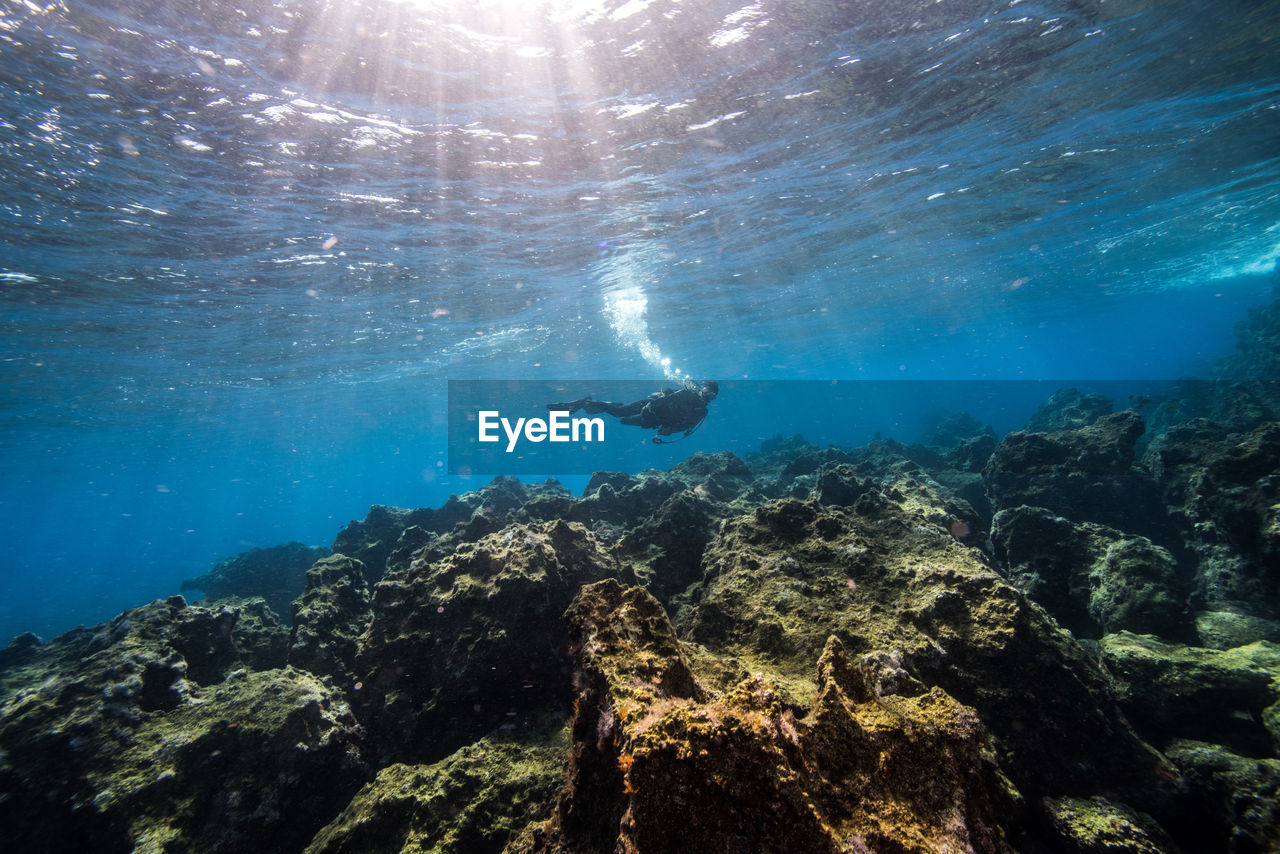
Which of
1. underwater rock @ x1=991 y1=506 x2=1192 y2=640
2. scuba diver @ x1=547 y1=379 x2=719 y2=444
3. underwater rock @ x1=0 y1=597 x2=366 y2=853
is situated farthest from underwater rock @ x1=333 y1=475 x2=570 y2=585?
underwater rock @ x1=991 y1=506 x2=1192 y2=640

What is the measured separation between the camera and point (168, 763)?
4.02 meters

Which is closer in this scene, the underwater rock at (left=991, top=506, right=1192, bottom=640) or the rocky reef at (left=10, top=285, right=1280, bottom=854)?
the rocky reef at (left=10, top=285, right=1280, bottom=854)

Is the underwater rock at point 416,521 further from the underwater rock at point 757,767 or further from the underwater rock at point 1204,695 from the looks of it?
the underwater rock at point 1204,695

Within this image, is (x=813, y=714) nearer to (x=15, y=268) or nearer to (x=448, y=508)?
(x=448, y=508)

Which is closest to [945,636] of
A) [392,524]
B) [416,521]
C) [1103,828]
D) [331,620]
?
[1103,828]

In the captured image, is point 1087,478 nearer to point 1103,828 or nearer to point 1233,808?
point 1233,808

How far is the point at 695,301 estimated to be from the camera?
29.0 meters

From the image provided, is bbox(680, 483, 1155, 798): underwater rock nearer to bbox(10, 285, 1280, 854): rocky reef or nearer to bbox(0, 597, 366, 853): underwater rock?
bbox(10, 285, 1280, 854): rocky reef

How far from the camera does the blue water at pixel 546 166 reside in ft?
29.0

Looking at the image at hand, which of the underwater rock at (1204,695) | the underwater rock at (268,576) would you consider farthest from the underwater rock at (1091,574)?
the underwater rock at (268,576)

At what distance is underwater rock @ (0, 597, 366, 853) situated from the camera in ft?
12.4

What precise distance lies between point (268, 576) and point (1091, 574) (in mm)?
18911

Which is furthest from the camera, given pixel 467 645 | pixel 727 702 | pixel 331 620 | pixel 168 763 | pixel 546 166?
pixel 546 166

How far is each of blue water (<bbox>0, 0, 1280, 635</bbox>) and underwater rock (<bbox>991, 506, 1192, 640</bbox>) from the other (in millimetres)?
9617
